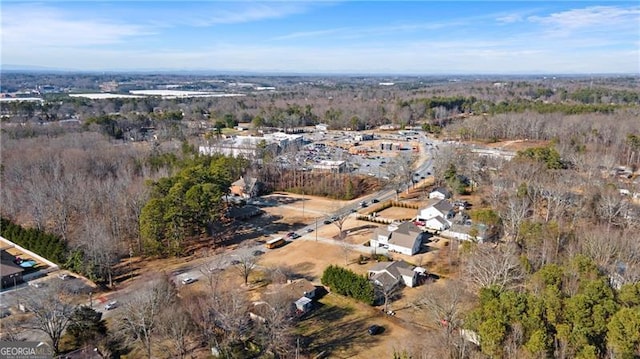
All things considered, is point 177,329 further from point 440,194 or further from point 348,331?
point 440,194

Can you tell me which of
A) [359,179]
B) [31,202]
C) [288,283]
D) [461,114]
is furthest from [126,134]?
[461,114]

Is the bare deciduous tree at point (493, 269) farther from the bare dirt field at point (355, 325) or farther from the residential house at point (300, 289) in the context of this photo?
the residential house at point (300, 289)

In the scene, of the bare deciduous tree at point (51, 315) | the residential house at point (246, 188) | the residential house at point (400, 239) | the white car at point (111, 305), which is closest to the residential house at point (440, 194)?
the residential house at point (400, 239)

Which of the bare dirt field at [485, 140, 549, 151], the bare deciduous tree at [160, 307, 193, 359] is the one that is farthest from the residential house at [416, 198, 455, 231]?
the bare dirt field at [485, 140, 549, 151]

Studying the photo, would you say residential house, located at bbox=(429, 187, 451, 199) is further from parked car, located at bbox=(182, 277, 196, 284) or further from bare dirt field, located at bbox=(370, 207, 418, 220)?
parked car, located at bbox=(182, 277, 196, 284)

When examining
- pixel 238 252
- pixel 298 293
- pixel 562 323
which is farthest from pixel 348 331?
pixel 238 252

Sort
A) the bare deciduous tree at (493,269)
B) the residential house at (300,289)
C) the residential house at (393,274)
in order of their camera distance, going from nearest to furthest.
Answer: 1. the bare deciduous tree at (493,269)
2. the residential house at (300,289)
3. the residential house at (393,274)
